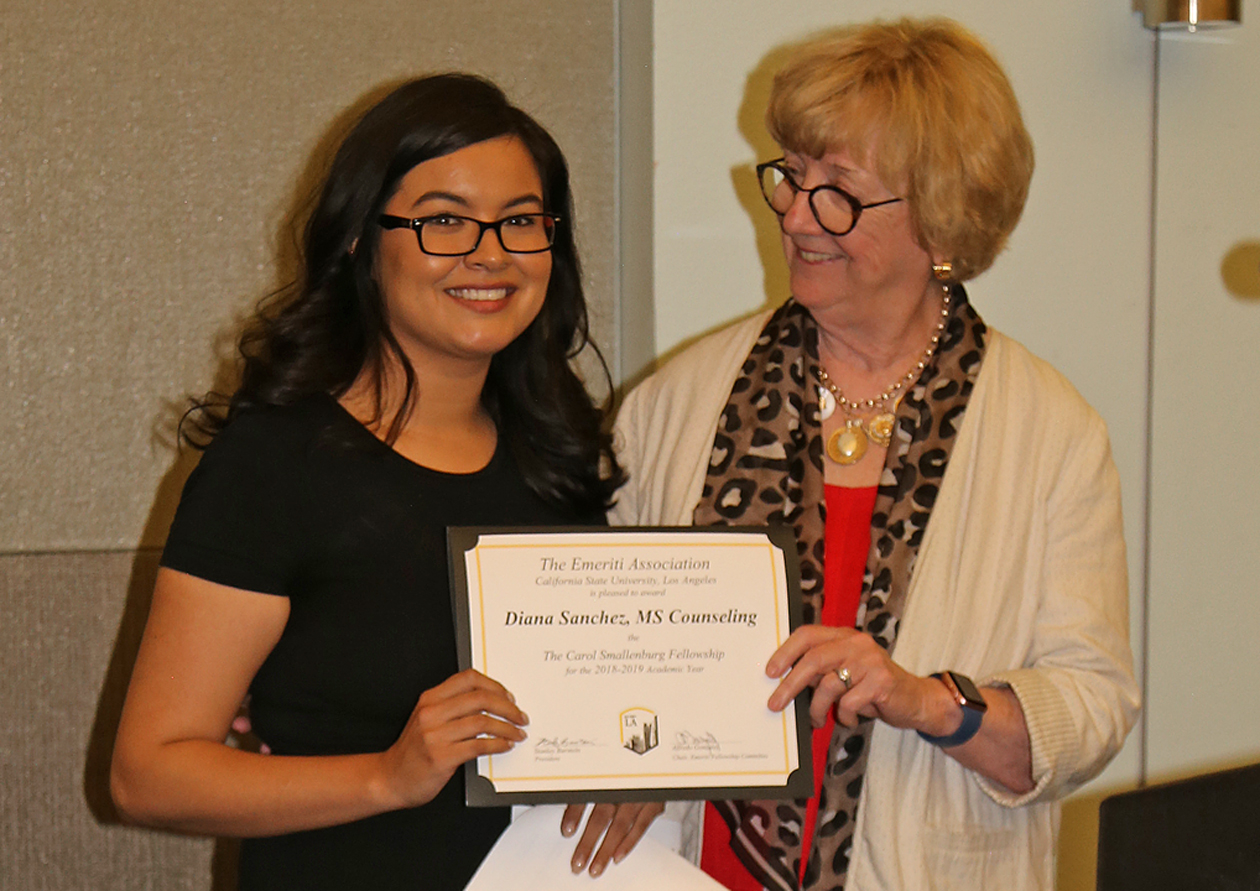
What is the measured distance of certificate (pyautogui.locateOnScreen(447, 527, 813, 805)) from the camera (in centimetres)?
156

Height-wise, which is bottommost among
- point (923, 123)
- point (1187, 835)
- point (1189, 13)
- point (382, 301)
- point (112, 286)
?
point (1187, 835)

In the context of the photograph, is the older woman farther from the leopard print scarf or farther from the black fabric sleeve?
the black fabric sleeve

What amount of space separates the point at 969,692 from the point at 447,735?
2.33 feet

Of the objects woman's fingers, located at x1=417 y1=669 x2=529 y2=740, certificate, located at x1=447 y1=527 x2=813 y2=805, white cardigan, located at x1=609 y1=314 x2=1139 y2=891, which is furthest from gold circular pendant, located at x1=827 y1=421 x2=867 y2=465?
woman's fingers, located at x1=417 y1=669 x2=529 y2=740

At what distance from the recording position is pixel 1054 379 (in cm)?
198

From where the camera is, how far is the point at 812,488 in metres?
1.96

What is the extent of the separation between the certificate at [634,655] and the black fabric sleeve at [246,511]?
0.75ft

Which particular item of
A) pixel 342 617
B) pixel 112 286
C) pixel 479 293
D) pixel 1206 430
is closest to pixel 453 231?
pixel 479 293

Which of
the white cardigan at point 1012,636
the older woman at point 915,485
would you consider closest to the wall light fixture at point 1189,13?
the older woman at point 915,485

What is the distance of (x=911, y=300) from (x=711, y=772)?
0.84m

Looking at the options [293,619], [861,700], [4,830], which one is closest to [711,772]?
[861,700]

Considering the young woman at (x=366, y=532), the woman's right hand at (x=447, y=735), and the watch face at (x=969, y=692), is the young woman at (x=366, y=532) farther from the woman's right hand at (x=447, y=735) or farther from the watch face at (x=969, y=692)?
the watch face at (x=969, y=692)
